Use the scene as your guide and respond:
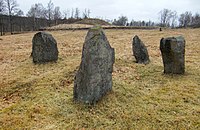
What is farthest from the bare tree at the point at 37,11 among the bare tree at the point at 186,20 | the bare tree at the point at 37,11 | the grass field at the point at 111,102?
the grass field at the point at 111,102

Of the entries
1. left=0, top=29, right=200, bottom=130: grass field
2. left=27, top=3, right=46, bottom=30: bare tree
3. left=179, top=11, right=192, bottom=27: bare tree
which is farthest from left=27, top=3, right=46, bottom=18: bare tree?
left=0, top=29, right=200, bottom=130: grass field

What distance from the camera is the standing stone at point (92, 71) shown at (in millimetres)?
6277

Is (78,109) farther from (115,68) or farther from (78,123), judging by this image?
(115,68)

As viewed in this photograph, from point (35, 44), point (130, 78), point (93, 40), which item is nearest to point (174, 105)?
point (130, 78)

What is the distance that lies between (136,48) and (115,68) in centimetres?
172

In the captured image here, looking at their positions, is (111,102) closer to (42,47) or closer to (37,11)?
(42,47)

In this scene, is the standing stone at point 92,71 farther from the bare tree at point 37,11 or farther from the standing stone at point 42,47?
the bare tree at point 37,11

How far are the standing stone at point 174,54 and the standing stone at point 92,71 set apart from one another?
2.99 meters

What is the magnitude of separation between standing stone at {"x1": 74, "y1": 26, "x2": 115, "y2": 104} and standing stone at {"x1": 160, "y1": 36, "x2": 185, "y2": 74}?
2.99m

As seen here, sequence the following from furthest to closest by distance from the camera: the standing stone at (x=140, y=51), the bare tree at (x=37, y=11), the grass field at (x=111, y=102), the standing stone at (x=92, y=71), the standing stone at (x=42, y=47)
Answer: the bare tree at (x=37, y=11) < the standing stone at (x=42, y=47) < the standing stone at (x=140, y=51) < the standing stone at (x=92, y=71) < the grass field at (x=111, y=102)

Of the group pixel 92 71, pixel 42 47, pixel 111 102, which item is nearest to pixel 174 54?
pixel 111 102

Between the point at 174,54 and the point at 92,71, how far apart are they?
147 inches

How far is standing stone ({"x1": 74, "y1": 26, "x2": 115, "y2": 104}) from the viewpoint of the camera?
20.6 feet

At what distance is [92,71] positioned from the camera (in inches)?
247
